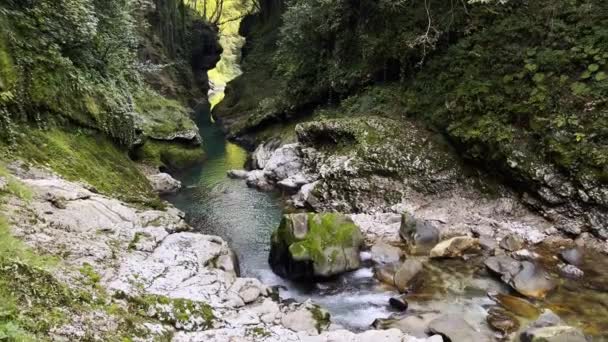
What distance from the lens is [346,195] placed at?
1454cm

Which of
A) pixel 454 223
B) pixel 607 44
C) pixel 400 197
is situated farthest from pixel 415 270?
pixel 607 44

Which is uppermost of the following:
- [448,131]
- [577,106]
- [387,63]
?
[387,63]

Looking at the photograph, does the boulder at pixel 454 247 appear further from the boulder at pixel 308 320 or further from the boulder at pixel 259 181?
the boulder at pixel 259 181

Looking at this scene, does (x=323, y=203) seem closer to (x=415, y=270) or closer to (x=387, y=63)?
(x=415, y=270)

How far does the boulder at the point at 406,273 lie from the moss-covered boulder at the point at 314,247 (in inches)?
43.7

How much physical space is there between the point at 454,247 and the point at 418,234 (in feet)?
3.24

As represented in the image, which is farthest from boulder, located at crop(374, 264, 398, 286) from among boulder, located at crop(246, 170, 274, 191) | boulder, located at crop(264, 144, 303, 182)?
boulder, located at crop(246, 170, 274, 191)

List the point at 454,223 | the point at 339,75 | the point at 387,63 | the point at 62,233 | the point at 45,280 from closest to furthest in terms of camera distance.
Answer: the point at 45,280 < the point at 62,233 < the point at 454,223 < the point at 387,63 < the point at 339,75

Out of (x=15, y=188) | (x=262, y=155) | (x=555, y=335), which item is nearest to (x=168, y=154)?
(x=262, y=155)

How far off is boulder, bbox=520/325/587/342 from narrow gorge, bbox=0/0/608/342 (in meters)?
0.03

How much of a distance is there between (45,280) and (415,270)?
711 centimetres

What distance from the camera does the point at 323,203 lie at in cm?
1458

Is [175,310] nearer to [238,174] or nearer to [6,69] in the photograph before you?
[6,69]

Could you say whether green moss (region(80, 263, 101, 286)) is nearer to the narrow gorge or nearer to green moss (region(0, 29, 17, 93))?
the narrow gorge
